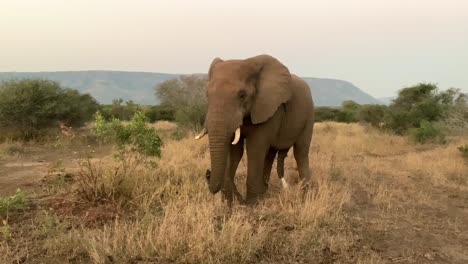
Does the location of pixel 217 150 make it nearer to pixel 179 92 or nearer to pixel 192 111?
pixel 192 111

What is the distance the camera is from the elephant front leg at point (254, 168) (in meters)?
6.16

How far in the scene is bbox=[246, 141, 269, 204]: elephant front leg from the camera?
6160 millimetres

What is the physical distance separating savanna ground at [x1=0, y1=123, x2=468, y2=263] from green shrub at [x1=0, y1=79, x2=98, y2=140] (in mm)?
9909

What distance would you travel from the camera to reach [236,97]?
571 centimetres

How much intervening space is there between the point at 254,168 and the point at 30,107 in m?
14.9

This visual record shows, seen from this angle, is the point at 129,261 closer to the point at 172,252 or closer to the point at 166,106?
the point at 172,252

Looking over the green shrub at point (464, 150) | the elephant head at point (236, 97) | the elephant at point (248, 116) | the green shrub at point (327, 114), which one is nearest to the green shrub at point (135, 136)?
the elephant at point (248, 116)

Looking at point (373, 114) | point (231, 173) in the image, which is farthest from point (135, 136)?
point (373, 114)

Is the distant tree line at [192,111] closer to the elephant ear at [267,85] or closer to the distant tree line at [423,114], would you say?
the distant tree line at [423,114]

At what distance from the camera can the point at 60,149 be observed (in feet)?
49.2

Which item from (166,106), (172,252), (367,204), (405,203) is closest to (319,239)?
(172,252)

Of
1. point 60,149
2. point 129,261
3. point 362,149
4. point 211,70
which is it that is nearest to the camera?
point 129,261

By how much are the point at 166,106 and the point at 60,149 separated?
92.5 ft

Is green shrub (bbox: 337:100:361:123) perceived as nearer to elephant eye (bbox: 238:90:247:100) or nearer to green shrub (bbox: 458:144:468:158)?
green shrub (bbox: 458:144:468:158)
